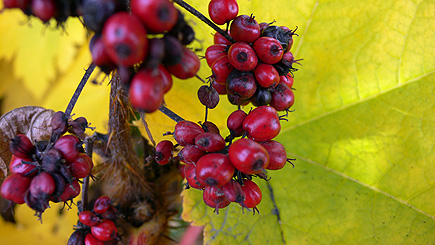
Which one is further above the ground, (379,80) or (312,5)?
(312,5)

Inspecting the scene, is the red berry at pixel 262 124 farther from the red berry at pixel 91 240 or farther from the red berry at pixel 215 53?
the red berry at pixel 91 240

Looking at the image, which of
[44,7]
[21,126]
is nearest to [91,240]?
[21,126]

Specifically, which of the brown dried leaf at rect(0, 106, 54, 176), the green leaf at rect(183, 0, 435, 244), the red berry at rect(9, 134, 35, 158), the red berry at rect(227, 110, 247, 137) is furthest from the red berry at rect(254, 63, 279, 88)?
the brown dried leaf at rect(0, 106, 54, 176)

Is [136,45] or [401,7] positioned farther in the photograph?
[401,7]

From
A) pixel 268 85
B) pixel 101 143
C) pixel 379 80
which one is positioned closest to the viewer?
pixel 268 85

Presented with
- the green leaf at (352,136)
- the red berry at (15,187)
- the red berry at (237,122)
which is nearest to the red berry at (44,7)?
the red berry at (15,187)


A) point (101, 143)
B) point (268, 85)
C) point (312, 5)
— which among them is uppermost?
point (312, 5)

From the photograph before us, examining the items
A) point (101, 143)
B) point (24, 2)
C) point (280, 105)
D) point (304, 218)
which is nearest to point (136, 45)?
point (24, 2)

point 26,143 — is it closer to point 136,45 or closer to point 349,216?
point 136,45
